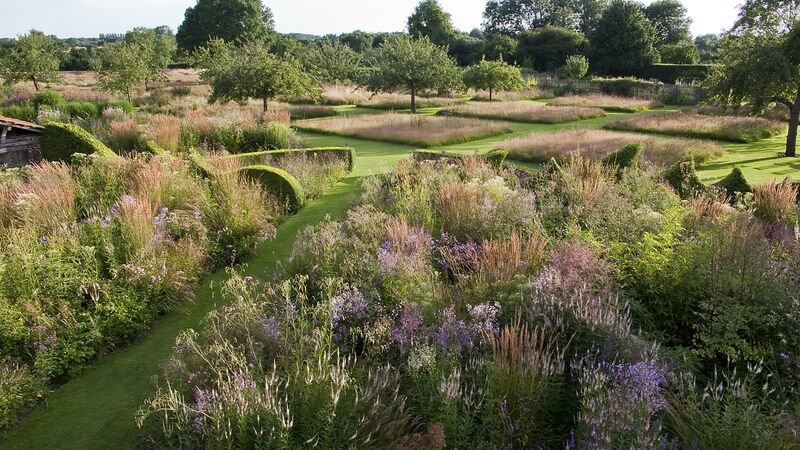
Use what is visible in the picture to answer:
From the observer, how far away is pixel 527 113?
26.8m

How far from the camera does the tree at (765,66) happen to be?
15891mm

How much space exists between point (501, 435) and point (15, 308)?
4.82m

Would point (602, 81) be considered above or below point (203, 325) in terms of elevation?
above

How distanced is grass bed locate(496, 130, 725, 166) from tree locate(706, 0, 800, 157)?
178 cm

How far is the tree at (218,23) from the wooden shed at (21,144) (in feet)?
191

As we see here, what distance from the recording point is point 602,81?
41.5 meters

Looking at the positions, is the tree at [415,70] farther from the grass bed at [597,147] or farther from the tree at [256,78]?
the grass bed at [597,147]

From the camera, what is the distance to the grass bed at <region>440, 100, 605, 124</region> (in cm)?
2589

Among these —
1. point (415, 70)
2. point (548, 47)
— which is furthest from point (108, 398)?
point (548, 47)

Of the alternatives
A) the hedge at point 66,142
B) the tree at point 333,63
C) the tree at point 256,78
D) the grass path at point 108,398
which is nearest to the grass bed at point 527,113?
the tree at point 256,78

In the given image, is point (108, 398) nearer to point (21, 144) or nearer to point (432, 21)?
point (21, 144)

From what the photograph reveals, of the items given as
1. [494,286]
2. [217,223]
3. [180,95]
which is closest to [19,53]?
[180,95]

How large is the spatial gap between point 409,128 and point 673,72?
128 feet

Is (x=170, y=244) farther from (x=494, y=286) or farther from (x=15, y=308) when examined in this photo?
(x=494, y=286)
